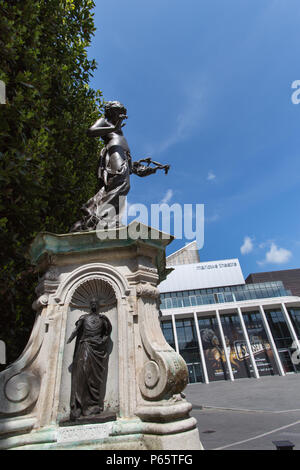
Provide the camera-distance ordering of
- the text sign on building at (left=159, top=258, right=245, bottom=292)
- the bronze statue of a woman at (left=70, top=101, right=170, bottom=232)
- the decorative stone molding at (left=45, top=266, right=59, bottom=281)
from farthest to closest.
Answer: the text sign on building at (left=159, top=258, right=245, bottom=292)
the bronze statue of a woman at (left=70, top=101, right=170, bottom=232)
the decorative stone molding at (left=45, top=266, right=59, bottom=281)

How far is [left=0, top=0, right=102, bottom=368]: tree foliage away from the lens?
466cm

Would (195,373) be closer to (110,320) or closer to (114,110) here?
(110,320)

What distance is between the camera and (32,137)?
518cm

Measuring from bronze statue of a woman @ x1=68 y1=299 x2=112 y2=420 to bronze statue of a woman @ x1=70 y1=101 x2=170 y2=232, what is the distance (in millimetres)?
1425

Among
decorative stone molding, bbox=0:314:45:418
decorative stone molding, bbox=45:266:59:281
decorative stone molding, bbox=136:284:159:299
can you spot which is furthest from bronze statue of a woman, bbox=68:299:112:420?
decorative stone molding, bbox=45:266:59:281

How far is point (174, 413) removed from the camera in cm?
243

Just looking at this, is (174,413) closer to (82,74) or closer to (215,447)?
(215,447)

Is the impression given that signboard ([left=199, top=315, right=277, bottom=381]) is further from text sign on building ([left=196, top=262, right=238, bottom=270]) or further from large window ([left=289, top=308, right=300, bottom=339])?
text sign on building ([left=196, top=262, right=238, bottom=270])

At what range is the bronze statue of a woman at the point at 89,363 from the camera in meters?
2.72

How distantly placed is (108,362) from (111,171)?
3.04 metres

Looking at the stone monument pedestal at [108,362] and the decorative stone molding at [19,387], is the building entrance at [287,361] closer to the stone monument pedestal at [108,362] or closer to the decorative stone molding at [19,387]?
the stone monument pedestal at [108,362]
